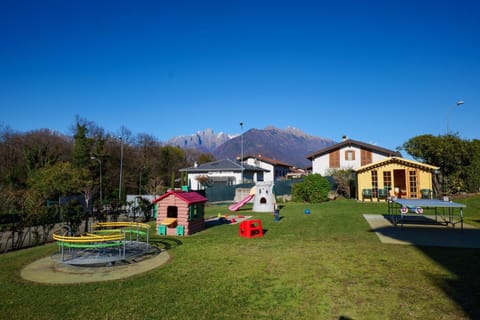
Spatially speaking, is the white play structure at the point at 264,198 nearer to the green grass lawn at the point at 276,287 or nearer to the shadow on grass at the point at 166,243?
the shadow on grass at the point at 166,243

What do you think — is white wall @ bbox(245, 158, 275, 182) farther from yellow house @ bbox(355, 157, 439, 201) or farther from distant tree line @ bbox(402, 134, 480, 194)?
distant tree line @ bbox(402, 134, 480, 194)

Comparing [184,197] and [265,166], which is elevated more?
[265,166]

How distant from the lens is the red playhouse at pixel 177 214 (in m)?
13.3

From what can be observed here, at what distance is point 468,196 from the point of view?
81.9ft

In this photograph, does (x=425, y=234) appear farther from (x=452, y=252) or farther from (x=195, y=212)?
(x=195, y=212)

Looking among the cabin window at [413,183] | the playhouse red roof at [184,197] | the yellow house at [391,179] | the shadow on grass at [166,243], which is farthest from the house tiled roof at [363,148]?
the shadow on grass at [166,243]

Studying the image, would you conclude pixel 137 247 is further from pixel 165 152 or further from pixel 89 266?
pixel 165 152

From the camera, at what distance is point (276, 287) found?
648 cm

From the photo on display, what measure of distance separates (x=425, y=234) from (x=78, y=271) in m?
12.8

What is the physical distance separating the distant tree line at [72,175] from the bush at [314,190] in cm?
1343

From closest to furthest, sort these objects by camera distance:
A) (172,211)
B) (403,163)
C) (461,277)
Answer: (461,277) → (172,211) → (403,163)

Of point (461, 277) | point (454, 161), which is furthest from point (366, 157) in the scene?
point (461, 277)

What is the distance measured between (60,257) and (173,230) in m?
5.25

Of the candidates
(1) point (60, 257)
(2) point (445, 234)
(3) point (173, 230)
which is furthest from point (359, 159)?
(1) point (60, 257)
